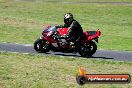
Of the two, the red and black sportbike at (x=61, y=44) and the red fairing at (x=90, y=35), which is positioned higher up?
the red fairing at (x=90, y=35)

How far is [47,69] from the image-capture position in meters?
14.7

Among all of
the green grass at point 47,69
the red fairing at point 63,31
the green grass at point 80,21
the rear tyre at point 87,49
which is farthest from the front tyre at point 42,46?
the green grass at point 80,21

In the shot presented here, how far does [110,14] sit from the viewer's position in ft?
141

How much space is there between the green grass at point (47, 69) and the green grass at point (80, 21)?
18.6 feet

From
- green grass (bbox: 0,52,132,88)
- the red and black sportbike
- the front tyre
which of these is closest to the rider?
the red and black sportbike

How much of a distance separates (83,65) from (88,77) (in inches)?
293

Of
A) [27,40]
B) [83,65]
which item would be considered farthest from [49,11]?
[83,65]

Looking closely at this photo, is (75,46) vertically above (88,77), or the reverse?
(88,77)

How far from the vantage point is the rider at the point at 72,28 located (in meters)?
18.4

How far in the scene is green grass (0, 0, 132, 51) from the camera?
25230mm

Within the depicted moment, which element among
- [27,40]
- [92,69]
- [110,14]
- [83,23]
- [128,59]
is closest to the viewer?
[92,69]

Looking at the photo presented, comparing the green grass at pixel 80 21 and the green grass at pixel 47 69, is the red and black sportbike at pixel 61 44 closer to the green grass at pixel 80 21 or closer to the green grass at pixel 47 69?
the green grass at pixel 47 69

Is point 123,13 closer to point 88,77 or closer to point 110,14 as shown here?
point 110,14

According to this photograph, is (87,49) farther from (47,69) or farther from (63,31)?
(47,69)
